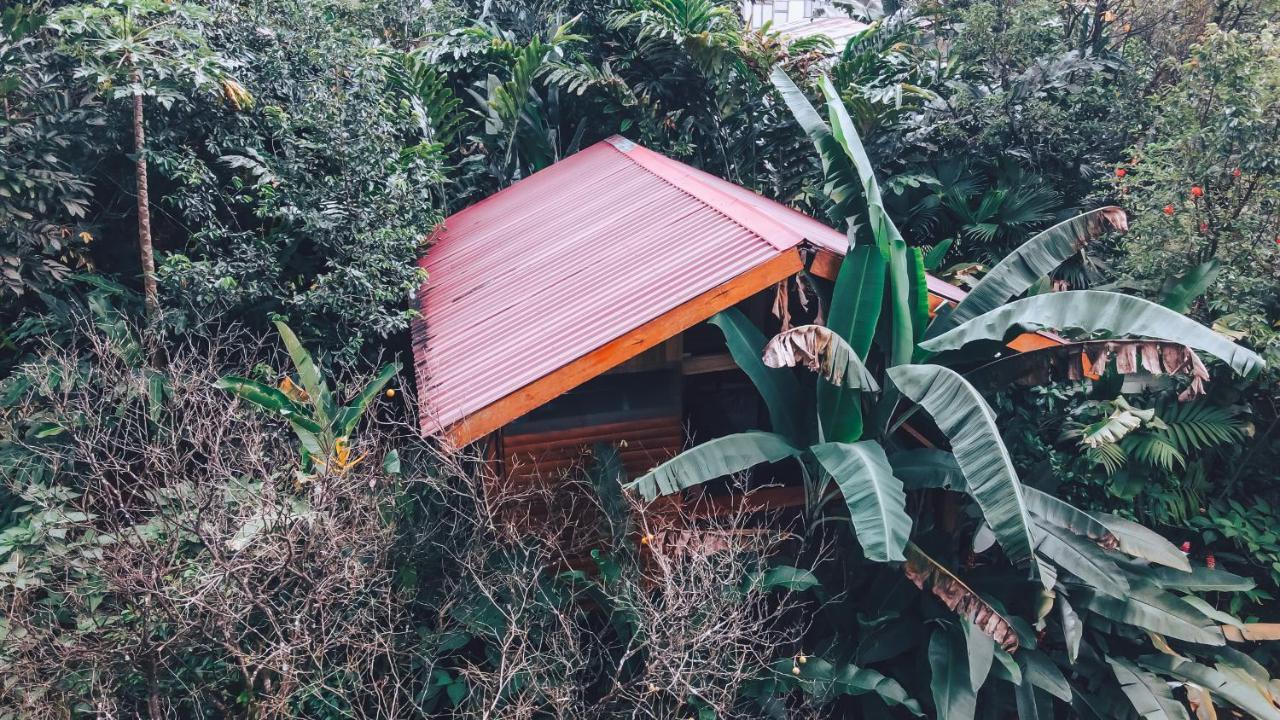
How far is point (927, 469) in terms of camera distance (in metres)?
5.68

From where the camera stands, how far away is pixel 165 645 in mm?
4629

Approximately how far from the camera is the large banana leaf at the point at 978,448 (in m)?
4.67

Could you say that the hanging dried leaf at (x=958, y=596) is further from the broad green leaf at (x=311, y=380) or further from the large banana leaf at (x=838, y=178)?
the broad green leaf at (x=311, y=380)

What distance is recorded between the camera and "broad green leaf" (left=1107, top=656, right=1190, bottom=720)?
19.4ft

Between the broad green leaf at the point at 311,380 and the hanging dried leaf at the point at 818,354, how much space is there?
3450 millimetres

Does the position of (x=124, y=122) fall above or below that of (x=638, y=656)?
above

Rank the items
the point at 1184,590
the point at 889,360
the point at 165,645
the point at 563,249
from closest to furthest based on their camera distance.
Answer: the point at 165,645 → the point at 889,360 → the point at 1184,590 → the point at 563,249

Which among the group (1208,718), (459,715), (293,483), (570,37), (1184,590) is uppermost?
(570,37)

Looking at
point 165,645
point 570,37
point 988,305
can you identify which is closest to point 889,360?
point 988,305

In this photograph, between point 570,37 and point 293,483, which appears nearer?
point 293,483

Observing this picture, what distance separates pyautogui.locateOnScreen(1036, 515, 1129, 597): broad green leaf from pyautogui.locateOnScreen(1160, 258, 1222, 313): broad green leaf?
2959mm

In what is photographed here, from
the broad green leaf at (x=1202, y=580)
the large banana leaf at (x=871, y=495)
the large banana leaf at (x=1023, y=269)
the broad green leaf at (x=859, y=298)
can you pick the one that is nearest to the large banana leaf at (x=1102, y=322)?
the broad green leaf at (x=859, y=298)

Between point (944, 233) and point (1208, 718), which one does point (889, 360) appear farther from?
point (944, 233)

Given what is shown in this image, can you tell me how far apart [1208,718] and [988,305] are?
3.55 metres
